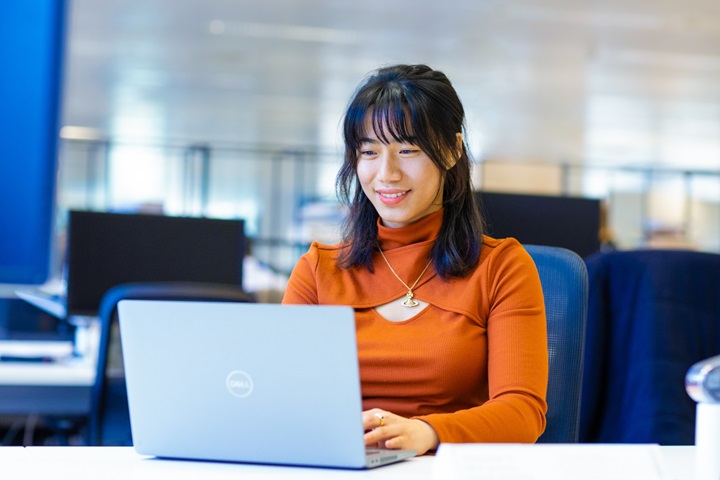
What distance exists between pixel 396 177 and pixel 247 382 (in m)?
0.60

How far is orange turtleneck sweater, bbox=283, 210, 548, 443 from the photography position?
58.9 inches

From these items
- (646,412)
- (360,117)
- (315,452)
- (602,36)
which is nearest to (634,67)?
(602,36)

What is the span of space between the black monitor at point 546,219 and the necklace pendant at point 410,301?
941mm

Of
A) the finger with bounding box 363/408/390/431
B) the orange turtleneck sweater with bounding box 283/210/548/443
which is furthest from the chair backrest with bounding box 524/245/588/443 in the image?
the finger with bounding box 363/408/390/431

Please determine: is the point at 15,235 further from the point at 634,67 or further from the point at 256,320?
the point at 634,67

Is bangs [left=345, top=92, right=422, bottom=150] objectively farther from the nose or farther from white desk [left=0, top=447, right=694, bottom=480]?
white desk [left=0, top=447, right=694, bottom=480]

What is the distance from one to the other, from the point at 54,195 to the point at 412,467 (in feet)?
2.13

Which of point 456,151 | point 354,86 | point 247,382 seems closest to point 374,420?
point 247,382

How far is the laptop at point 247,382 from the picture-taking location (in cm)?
114

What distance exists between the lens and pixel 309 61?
28.4 ft

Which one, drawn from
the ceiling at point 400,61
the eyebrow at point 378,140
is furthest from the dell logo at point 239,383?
the ceiling at point 400,61

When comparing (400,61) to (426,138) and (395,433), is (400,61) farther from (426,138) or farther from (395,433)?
(395,433)

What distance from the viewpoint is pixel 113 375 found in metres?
2.42

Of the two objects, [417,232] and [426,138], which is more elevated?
[426,138]
